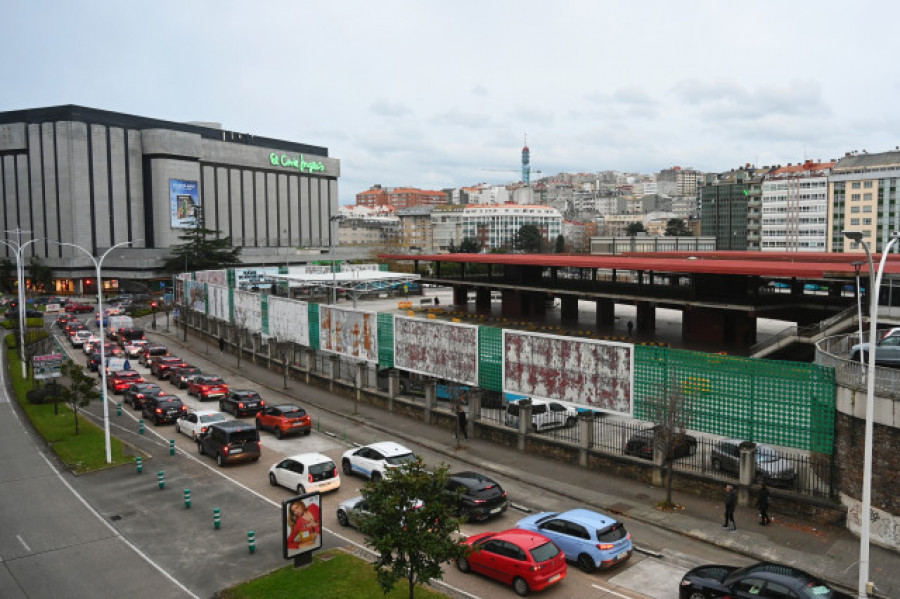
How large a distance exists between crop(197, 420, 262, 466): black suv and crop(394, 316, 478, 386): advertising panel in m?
9.36

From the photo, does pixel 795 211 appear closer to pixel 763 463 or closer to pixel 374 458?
pixel 763 463

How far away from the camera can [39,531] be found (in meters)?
20.7

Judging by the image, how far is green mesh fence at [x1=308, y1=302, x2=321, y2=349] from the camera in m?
43.2

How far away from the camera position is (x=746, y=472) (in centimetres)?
2173

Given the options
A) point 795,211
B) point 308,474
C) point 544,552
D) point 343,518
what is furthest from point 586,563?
point 795,211

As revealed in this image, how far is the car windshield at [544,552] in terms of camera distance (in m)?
16.0

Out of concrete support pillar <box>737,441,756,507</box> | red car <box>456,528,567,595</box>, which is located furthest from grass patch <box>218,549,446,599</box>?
concrete support pillar <box>737,441,756,507</box>

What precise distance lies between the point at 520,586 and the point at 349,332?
82.4ft

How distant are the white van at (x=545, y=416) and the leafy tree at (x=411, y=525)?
15.0m

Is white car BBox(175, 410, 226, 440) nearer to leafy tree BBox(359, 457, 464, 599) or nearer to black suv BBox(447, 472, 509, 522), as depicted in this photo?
black suv BBox(447, 472, 509, 522)

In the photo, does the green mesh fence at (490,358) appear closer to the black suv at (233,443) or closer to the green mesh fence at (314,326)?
the black suv at (233,443)

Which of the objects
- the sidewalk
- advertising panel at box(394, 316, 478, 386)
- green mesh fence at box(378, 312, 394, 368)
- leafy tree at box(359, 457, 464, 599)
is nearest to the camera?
leafy tree at box(359, 457, 464, 599)

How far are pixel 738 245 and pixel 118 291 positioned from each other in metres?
138

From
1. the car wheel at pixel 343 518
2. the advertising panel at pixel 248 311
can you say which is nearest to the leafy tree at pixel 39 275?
the advertising panel at pixel 248 311
